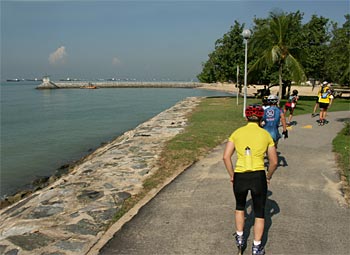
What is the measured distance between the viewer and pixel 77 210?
5.36 m

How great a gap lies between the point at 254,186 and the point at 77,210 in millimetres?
3125

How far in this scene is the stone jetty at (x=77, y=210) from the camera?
4.29 metres

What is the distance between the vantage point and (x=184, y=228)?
4.59m

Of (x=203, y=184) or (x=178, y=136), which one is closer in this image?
(x=203, y=184)

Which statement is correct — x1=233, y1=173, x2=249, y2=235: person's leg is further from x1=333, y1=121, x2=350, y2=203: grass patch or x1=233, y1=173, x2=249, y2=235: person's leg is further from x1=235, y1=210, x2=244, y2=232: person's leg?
x1=333, y1=121, x2=350, y2=203: grass patch

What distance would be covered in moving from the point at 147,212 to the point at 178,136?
6479 millimetres

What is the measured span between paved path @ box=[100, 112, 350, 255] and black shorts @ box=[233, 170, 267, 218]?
73 cm

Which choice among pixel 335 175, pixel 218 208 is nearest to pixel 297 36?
pixel 335 175

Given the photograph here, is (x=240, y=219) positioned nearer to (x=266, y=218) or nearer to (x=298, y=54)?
(x=266, y=218)

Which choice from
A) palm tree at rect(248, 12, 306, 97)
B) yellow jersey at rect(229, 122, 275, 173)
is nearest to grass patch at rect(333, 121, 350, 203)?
yellow jersey at rect(229, 122, 275, 173)

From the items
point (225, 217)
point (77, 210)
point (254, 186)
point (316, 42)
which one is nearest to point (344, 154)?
point (225, 217)

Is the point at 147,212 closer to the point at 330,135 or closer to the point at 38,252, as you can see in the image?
the point at 38,252

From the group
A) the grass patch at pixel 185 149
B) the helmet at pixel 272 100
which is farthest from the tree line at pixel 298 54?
the helmet at pixel 272 100

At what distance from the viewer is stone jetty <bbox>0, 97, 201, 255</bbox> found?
14.1 ft
